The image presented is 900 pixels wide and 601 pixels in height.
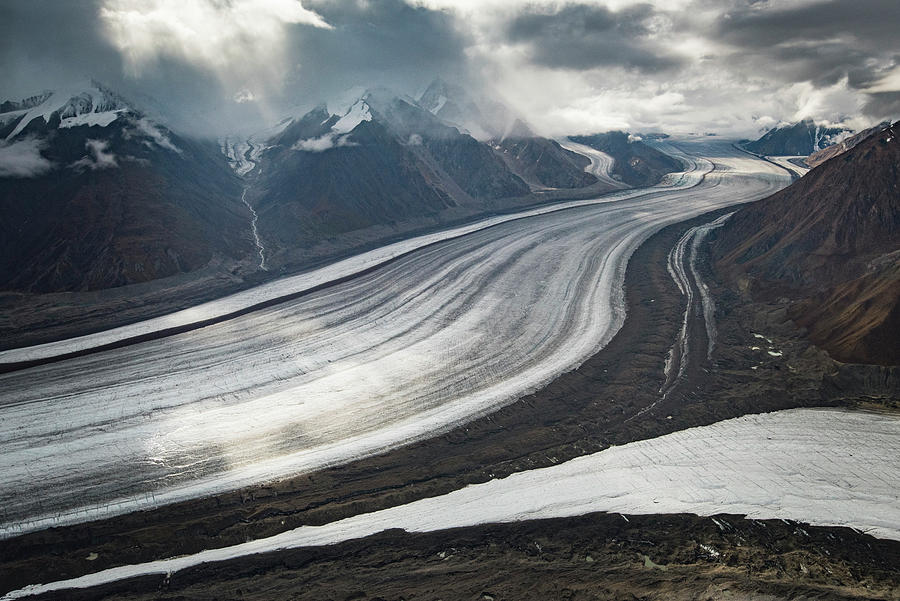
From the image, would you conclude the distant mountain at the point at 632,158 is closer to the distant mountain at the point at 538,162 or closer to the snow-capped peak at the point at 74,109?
the distant mountain at the point at 538,162

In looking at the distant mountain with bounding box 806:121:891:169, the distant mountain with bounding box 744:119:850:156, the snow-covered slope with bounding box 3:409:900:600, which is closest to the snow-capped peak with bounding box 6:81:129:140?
the snow-covered slope with bounding box 3:409:900:600

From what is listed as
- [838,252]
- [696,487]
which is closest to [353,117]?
[838,252]

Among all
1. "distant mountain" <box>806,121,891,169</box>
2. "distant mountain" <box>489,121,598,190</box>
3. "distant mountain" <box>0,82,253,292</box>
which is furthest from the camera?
"distant mountain" <box>806,121,891,169</box>

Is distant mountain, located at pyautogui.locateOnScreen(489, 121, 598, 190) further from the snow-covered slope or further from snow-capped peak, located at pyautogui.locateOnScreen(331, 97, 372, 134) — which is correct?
the snow-covered slope

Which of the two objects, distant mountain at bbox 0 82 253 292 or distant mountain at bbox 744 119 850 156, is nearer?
distant mountain at bbox 0 82 253 292

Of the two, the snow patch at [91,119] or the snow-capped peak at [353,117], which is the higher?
the snow-capped peak at [353,117]

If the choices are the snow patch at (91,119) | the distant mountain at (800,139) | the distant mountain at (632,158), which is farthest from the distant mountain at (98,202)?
the distant mountain at (800,139)

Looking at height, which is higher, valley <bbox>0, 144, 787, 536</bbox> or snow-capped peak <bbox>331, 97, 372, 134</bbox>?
snow-capped peak <bbox>331, 97, 372, 134</bbox>
